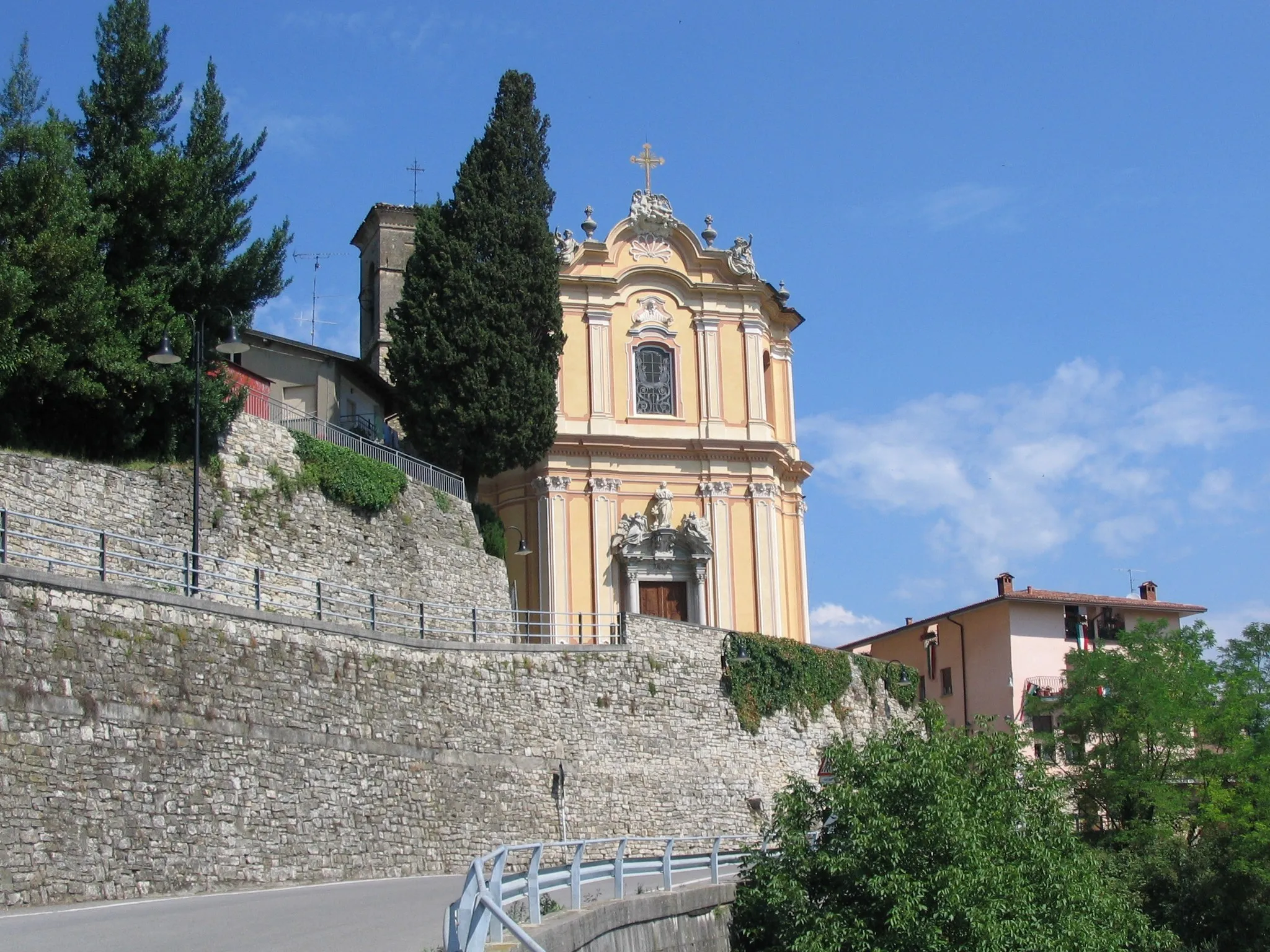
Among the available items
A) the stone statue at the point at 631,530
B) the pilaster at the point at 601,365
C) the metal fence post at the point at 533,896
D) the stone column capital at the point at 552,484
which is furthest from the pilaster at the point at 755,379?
the metal fence post at the point at 533,896

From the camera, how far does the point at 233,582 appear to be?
2591 centimetres

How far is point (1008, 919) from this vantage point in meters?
23.0

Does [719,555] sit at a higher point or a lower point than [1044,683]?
higher

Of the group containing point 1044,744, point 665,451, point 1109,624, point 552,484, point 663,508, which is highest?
point 665,451

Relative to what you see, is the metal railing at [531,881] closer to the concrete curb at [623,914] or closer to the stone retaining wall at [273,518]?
the concrete curb at [623,914]

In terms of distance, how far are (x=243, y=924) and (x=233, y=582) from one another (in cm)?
1072

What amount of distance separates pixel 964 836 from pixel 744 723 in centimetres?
1327

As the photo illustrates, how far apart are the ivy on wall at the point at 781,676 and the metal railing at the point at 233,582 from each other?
319 cm

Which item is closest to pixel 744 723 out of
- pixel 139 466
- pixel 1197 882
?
pixel 1197 882

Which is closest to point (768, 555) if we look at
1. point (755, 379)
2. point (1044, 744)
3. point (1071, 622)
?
point (755, 379)

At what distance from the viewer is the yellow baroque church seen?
44.7 metres

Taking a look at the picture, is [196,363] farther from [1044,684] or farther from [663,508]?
[1044,684]

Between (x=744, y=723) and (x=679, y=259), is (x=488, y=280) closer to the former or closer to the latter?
(x=679, y=259)

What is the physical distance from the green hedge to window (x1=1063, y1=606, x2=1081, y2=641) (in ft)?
99.4
